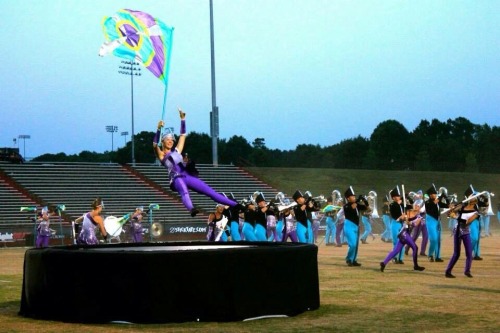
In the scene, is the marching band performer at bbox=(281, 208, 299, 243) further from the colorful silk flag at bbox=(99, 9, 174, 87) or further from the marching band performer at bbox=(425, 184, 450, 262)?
the colorful silk flag at bbox=(99, 9, 174, 87)

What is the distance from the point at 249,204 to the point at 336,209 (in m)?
9.01

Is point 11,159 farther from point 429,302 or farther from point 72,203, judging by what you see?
point 429,302

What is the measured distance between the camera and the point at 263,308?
37.2 feet

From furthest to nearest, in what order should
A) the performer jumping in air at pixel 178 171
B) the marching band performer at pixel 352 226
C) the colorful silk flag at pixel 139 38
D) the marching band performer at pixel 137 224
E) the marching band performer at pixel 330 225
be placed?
1. the marching band performer at pixel 330 225
2. the marching band performer at pixel 137 224
3. the marching band performer at pixel 352 226
4. the colorful silk flag at pixel 139 38
5. the performer jumping in air at pixel 178 171

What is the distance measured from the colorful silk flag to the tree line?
48.1 meters

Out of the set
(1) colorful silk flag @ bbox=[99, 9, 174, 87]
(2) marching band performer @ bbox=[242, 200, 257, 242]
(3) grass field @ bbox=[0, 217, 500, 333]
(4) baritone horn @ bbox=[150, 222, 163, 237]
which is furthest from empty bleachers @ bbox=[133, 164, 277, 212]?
(1) colorful silk flag @ bbox=[99, 9, 174, 87]

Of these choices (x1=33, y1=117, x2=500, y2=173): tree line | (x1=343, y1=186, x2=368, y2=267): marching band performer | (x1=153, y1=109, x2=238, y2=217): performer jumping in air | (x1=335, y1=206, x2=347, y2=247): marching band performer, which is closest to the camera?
(x1=153, y1=109, x2=238, y2=217): performer jumping in air

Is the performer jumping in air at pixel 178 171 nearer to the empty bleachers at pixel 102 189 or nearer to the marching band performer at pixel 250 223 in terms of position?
the marching band performer at pixel 250 223

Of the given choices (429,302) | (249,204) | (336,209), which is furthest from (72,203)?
(429,302)

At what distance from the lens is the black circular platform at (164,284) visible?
35.7 ft

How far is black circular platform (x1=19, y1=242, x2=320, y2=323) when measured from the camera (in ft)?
35.7

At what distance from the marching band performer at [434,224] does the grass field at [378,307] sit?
8.47 ft

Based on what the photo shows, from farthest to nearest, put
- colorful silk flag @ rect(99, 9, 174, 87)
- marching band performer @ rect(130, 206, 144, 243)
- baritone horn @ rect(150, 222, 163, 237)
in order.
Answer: baritone horn @ rect(150, 222, 163, 237) < marching band performer @ rect(130, 206, 144, 243) < colorful silk flag @ rect(99, 9, 174, 87)

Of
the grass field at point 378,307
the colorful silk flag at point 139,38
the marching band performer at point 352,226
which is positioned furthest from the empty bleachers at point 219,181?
the colorful silk flag at point 139,38
